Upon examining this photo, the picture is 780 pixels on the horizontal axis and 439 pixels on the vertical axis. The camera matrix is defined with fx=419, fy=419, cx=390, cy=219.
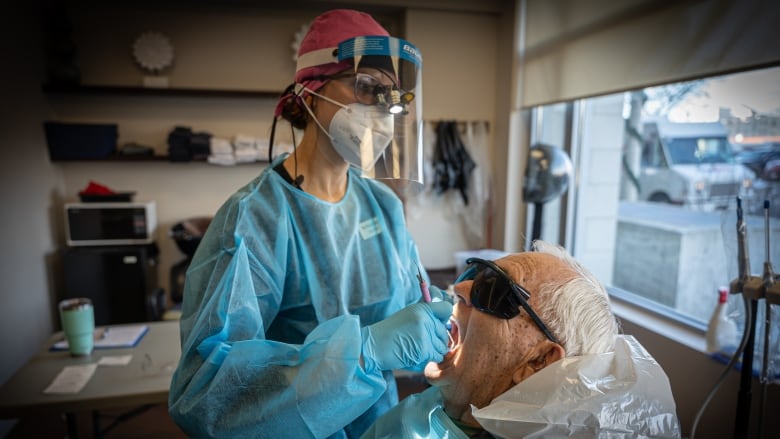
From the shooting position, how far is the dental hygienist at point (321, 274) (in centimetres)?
79

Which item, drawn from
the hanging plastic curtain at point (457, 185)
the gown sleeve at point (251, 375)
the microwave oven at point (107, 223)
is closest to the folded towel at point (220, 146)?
the microwave oven at point (107, 223)

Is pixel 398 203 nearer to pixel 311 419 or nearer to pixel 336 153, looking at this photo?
pixel 336 153

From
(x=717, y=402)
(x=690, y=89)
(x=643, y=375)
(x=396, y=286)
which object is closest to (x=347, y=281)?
(x=396, y=286)

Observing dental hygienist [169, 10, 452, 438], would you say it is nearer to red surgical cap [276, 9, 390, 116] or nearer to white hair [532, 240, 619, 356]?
red surgical cap [276, 9, 390, 116]

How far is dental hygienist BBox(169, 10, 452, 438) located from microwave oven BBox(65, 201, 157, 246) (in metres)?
2.43

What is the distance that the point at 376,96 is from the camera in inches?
43.7

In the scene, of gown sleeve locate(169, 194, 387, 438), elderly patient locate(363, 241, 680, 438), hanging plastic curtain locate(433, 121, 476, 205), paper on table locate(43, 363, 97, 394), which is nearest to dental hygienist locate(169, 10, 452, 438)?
gown sleeve locate(169, 194, 387, 438)

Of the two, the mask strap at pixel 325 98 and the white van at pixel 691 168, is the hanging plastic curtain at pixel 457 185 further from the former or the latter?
the mask strap at pixel 325 98

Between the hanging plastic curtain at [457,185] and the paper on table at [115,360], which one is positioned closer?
the paper on table at [115,360]

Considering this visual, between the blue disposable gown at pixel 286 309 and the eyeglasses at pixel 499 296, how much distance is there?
0.88ft

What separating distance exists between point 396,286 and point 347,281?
15 cm

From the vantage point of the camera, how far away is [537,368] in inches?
36.1

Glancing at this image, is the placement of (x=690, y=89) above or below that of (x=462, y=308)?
above

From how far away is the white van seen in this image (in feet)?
6.51
